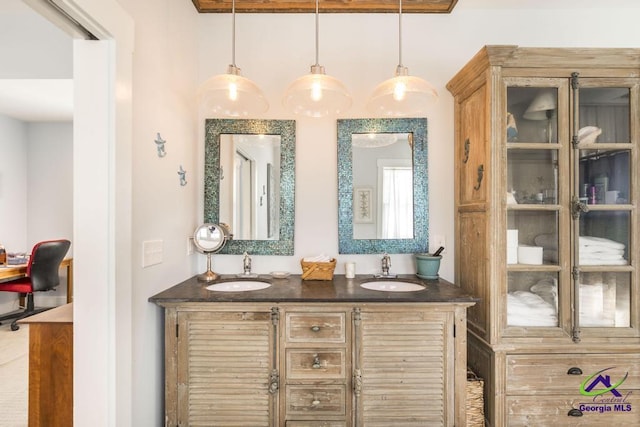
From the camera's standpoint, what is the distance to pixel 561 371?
5.57 feet

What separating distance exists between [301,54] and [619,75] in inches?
74.8

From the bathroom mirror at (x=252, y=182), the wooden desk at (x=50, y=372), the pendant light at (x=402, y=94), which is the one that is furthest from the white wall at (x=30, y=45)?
the pendant light at (x=402, y=94)

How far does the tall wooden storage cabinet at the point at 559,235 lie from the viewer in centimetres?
170

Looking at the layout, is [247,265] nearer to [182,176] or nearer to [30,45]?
[182,176]

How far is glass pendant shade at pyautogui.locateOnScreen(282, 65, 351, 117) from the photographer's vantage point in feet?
5.22

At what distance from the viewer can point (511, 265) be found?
176 cm

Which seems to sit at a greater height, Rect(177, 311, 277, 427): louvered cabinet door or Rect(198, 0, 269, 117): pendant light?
Rect(198, 0, 269, 117): pendant light

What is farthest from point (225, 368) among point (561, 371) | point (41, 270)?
point (41, 270)

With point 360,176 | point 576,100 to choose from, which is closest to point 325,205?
point 360,176

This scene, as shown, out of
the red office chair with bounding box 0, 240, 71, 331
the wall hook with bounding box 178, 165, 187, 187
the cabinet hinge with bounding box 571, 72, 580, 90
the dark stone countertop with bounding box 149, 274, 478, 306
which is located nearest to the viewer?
the dark stone countertop with bounding box 149, 274, 478, 306

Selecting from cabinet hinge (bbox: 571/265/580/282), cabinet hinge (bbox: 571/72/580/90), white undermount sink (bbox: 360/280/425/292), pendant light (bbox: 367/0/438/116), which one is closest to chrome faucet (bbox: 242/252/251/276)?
white undermount sink (bbox: 360/280/425/292)

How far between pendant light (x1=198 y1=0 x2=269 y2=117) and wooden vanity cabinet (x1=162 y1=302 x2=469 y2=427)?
108 centimetres

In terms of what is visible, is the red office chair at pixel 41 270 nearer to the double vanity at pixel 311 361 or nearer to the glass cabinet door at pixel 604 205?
the double vanity at pixel 311 361

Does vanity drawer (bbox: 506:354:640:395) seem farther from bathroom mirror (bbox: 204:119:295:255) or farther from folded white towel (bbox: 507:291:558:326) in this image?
bathroom mirror (bbox: 204:119:295:255)
